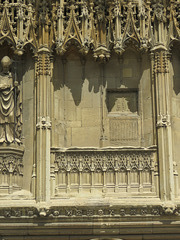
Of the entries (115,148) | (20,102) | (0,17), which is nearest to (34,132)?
(20,102)

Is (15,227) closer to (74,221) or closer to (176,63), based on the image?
(74,221)

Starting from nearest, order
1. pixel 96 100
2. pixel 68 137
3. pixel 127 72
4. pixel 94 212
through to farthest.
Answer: pixel 94 212 → pixel 68 137 → pixel 96 100 → pixel 127 72

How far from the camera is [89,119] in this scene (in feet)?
52.6

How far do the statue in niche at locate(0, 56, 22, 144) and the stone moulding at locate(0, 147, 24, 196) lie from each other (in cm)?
28

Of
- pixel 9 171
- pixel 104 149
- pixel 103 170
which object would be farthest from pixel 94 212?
pixel 9 171

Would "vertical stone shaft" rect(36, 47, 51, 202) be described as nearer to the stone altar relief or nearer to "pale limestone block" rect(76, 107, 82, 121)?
"pale limestone block" rect(76, 107, 82, 121)

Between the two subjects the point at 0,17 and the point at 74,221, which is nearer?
the point at 74,221

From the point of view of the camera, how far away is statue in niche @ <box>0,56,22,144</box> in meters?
15.6

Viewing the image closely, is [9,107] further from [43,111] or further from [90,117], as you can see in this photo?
[90,117]

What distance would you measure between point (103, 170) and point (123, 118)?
1601mm

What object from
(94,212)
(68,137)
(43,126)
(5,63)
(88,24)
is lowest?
(94,212)

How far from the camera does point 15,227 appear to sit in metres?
14.8

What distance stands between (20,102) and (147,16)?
392cm

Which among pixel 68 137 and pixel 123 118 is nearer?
pixel 68 137
